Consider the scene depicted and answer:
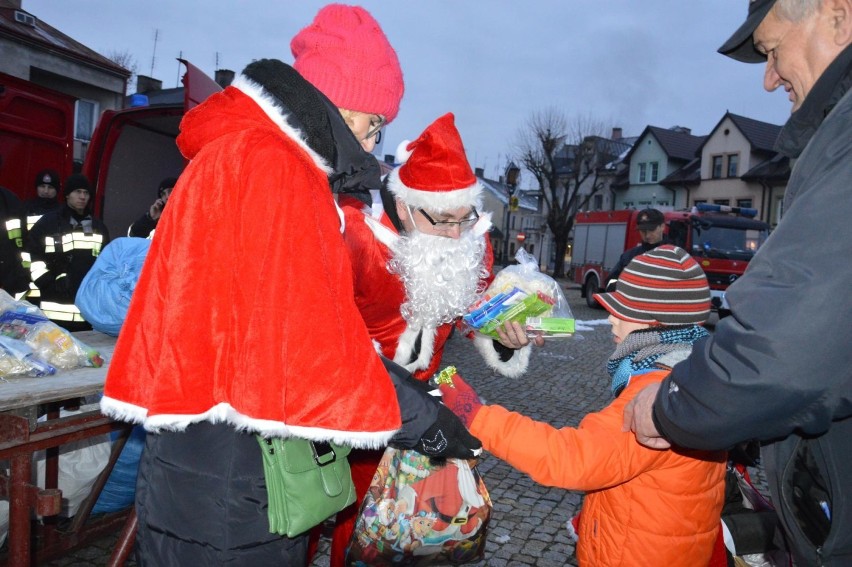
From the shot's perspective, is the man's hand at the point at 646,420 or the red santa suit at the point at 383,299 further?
the red santa suit at the point at 383,299

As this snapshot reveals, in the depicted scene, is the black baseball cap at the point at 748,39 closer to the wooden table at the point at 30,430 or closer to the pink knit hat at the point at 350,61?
the pink knit hat at the point at 350,61

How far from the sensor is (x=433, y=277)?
2713mm

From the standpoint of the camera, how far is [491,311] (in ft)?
8.51

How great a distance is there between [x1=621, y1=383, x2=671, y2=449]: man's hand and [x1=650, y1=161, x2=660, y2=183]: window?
41261 mm

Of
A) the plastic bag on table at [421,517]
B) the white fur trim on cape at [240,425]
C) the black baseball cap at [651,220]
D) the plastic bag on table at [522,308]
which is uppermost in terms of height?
the black baseball cap at [651,220]

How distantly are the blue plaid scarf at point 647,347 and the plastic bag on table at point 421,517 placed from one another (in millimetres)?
633

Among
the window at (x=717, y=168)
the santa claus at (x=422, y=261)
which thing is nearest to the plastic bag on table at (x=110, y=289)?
the santa claus at (x=422, y=261)

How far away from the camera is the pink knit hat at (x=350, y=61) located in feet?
6.30

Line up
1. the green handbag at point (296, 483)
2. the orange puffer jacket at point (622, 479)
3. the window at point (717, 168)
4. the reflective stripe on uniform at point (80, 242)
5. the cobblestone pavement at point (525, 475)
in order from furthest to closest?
the window at point (717, 168) < the reflective stripe on uniform at point (80, 242) < the cobblestone pavement at point (525, 475) < the orange puffer jacket at point (622, 479) < the green handbag at point (296, 483)

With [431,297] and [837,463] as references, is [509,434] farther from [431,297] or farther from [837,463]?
[431,297]

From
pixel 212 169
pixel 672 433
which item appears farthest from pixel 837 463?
pixel 212 169

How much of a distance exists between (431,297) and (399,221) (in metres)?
0.45

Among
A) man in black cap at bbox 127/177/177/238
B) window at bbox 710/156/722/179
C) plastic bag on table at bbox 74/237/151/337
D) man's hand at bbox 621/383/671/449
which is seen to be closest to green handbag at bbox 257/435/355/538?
man's hand at bbox 621/383/671/449

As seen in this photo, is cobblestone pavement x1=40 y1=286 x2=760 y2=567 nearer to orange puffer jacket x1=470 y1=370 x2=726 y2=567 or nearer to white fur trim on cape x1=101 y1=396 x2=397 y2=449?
orange puffer jacket x1=470 y1=370 x2=726 y2=567
